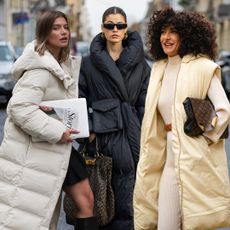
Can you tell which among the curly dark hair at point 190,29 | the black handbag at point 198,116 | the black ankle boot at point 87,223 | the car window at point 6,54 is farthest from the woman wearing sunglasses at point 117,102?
the car window at point 6,54

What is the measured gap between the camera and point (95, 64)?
583 cm

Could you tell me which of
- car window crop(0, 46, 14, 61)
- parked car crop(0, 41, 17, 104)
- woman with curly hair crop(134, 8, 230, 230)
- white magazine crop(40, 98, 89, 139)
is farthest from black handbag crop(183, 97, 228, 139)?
car window crop(0, 46, 14, 61)

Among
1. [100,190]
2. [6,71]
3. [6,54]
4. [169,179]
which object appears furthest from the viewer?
[6,54]

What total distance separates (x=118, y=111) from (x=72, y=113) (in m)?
0.53

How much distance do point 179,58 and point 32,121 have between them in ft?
3.29

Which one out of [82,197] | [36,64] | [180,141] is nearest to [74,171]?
[82,197]

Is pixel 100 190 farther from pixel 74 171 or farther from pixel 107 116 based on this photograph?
pixel 107 116

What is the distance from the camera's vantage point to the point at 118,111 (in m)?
5.73

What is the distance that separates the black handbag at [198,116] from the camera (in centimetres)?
473

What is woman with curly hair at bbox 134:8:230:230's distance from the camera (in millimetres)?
4770

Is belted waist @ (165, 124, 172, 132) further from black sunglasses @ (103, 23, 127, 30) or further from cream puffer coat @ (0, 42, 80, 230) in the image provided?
black sunglasses @ (103, 23, 127, 30)

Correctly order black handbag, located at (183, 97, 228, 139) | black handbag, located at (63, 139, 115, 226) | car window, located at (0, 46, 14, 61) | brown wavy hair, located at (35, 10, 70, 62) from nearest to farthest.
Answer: black handbag, located at (183, 97, 228, 139) < brown wavy hair, located at (35, 10, 70, 62) < black handbag, located at (63, 139, 115, 226) < car window, located at (0, 46, 14, 61)

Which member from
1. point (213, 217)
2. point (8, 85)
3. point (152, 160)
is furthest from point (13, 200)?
point (8, 85)

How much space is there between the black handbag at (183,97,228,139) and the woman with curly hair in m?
0.04
